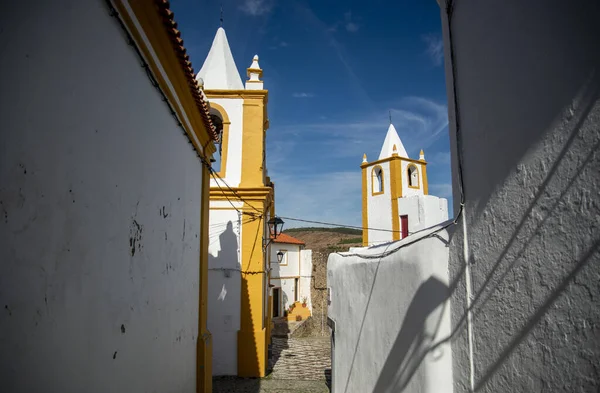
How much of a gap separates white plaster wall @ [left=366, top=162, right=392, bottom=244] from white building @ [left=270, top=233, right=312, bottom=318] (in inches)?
236

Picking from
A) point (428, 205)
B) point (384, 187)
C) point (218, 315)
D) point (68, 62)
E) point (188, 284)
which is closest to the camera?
point (68, 62)

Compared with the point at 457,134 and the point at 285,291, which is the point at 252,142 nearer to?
the point at 457,134

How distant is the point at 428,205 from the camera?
1388cm

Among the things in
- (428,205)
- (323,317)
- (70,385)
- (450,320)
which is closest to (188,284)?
(70,385)

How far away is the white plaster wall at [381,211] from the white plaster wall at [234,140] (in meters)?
11.8

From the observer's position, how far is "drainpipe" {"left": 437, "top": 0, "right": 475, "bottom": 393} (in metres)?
2.94

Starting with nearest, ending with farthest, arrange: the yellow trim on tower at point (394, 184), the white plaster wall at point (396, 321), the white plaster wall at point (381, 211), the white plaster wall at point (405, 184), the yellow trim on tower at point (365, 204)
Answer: the white plaster wall at point (396, 321) < the yellow trim on tower at point (394, 184) < the white plaster wall at point (381, 211) < the white plaster wall at point (405, 184) < the yellow trim on tower at point (365, 204)

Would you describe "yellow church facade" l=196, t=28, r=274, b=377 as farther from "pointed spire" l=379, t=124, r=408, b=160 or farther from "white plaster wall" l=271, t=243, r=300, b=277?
"white plaster wall" l=271, t=243, r=300, b=277

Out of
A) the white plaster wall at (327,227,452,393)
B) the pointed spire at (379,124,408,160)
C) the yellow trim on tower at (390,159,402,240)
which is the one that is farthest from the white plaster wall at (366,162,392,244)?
the white plaster wall at (327,227,452,393)

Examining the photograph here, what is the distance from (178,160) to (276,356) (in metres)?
9.80

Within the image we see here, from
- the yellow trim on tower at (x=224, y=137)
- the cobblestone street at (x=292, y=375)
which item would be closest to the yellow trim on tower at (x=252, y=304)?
the cobblestone street at (x=292, y=375)

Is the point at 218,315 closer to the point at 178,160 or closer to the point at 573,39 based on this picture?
the point at 178,160

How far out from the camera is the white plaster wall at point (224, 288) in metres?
9.99

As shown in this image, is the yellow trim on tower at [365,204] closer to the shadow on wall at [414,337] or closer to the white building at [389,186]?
the white building at [389,186]
